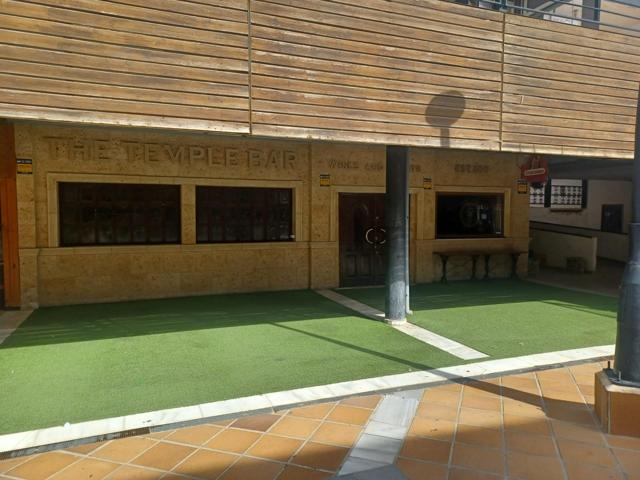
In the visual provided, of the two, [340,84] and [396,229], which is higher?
[340,84]

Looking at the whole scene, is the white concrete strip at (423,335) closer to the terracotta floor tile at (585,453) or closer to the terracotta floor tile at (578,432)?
the terracotta floor tile at (578,432)

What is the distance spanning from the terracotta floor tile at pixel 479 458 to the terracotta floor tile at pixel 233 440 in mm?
1423

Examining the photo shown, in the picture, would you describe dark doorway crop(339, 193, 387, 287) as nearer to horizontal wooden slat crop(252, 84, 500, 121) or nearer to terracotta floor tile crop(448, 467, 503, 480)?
horizontal wooden slat crop(252, 84, 500, 121)

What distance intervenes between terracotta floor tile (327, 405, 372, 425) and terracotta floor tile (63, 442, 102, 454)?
5.60ft

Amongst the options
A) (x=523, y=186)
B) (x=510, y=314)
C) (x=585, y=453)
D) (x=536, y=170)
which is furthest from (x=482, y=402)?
(x=523, y=186)

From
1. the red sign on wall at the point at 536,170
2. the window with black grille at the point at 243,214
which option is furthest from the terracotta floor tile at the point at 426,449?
the red sign on wall at the point at 536,170

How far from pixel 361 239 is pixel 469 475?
7403 mm

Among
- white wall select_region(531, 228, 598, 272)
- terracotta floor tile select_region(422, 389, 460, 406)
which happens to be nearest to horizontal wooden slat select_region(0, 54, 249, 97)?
terracotta floor tile select_region(422, 389, 460, 406)

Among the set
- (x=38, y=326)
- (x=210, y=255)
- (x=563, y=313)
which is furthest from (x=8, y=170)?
(x=563, y=313)

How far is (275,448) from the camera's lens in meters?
3.28

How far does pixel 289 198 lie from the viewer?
967 cm

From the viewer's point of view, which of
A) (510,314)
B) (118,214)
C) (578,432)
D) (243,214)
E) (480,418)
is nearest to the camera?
(578,432)

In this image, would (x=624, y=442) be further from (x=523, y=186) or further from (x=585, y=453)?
(x=523, y=186)

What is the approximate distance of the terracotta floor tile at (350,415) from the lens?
3.69 m
